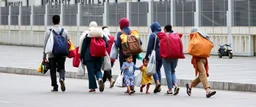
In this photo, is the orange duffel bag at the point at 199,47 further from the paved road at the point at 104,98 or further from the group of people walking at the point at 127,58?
the paved road at the point at 104,98

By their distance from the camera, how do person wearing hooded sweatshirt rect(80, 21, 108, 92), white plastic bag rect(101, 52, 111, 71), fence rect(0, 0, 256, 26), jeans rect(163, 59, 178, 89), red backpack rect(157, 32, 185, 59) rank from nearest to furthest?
1. red backpack rect(157, 32, 185, 59)
2. jeans rect(163, 59, 178, 89)
3. person wearing hooded sweatshirt rect(80, 21, 108, 92)
4. white plastic bag rect(101, 52, 111, 71)
5. fence rect(0, 0, 256, 26)

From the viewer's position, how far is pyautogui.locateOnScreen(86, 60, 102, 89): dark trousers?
17625 mm

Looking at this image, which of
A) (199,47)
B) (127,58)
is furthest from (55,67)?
(199,47)

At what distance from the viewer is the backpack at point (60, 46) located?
17500 mm

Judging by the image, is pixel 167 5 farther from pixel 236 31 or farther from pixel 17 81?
pixel 17 81

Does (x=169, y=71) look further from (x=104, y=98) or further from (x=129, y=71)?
(x=104, y=98)

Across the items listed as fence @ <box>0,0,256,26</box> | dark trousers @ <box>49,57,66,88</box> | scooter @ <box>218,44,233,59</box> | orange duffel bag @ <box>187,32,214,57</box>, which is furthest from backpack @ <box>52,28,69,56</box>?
fence @ <box>0,0,256,26</box>

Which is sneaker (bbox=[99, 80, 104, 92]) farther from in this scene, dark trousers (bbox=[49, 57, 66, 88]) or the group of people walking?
dark trousers (bbox=[49, 57, 66, 88])

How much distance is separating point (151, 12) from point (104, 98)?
2347cm

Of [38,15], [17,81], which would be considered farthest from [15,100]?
[38,15]

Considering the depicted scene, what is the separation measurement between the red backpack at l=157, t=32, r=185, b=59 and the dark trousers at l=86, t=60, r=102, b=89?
1.76 meters

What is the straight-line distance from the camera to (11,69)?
26.4 m

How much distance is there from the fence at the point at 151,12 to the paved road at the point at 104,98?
15.9 metres

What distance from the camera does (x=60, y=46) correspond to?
17.5m
